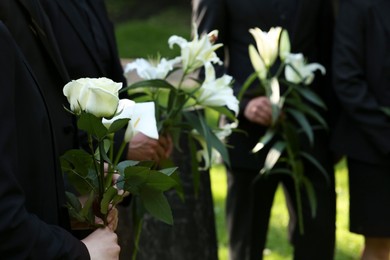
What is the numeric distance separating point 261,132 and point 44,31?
6.38 ft

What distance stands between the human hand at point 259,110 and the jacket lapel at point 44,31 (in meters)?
1.64

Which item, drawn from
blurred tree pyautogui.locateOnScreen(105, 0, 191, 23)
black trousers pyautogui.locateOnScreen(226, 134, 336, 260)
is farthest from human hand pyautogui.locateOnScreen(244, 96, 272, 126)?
blurred tree pyautogui.locateOnScreen(105, 0, 191, 23)

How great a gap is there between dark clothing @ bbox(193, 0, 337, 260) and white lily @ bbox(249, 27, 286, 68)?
453 mm

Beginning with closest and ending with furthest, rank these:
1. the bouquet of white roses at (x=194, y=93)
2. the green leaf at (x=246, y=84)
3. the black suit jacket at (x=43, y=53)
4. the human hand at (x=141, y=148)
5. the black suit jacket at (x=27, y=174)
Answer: the black suit jacket at (x=27, y=174) → the black suit jacket at (x=43, y=53) → the bouquet of white roses at (x=194, y=93) → the human hand at (x=141, y=148) → the green leaf at (x=246, y=84)

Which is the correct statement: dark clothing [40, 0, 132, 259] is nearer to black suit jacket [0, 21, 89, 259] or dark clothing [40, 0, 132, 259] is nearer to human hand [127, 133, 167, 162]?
human hand [127, 133, 167, 162]

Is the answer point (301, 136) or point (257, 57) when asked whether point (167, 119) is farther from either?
point (301, 136)

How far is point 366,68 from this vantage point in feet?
15.2

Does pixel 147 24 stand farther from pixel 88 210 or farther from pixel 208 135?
pixel 88 210

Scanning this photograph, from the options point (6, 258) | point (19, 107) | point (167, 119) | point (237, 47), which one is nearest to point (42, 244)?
point (6, 258)

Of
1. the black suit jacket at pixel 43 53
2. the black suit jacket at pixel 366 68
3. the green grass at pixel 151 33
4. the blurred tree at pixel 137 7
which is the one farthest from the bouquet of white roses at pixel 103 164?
the blurred tree at pixel 137 7

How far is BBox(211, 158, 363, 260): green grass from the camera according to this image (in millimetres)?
6191

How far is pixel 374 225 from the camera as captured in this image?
15.3 feet

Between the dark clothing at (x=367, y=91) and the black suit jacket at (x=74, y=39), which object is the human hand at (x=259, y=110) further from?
the black suit jacket at (x=74, y=39)

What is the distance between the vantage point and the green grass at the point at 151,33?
536 inches
